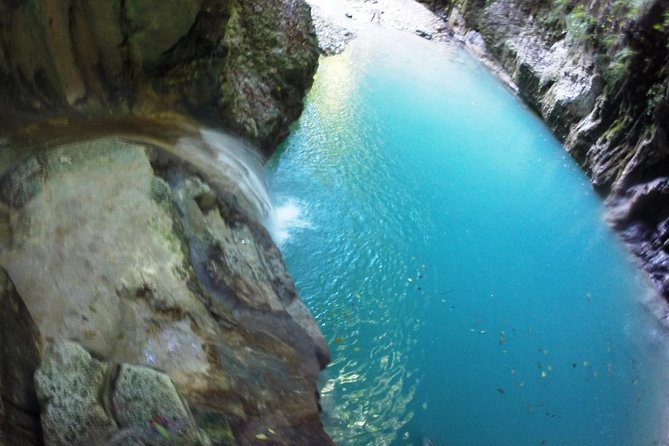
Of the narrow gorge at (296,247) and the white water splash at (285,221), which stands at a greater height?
the narrow gorge at (296,247)

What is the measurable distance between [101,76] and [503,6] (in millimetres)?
16923

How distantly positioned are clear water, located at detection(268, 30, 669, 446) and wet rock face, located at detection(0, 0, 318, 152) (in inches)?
61.8

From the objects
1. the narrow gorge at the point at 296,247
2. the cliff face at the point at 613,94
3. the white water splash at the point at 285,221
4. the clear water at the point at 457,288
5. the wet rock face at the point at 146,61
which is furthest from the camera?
the cliff face at the point at 613,94

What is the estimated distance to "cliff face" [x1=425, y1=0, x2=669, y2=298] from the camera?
10.3 meters

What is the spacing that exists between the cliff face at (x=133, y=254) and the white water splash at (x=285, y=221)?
342 millimetres

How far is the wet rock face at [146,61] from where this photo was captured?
213 inches

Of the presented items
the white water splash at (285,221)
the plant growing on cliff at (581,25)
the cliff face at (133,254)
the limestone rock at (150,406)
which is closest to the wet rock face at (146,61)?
the cliff face at (133,254)

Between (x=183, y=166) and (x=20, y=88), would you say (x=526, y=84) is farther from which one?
(x=20, y=88)

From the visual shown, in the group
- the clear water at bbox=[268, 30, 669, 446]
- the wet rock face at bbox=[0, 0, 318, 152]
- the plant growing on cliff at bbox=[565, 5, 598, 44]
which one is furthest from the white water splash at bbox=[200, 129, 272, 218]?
the plant growing on cliff at bbox=[565, 5, 598, 44]

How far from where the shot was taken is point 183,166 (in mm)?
6113

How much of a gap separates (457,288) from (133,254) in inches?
197

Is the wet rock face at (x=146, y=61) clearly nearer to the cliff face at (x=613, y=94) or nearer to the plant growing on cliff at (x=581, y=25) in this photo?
the cliff face at (x=613, y=94)

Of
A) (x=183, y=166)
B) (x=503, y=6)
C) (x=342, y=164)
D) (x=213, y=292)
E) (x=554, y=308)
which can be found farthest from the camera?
(x=503, y=6)

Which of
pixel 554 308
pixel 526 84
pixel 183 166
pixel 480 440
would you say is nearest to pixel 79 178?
pixel 183 166
